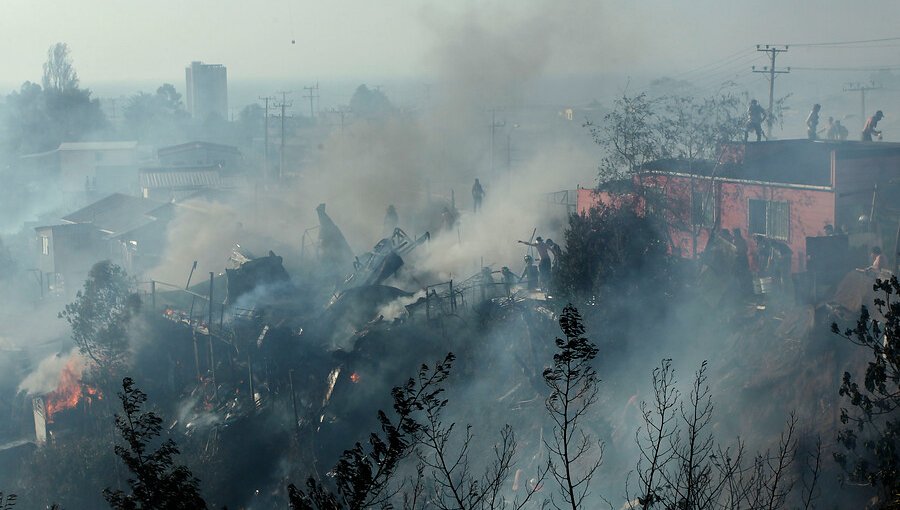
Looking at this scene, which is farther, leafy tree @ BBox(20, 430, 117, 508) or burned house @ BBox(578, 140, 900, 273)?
leafy tree @ BBox(20, 430, 117, 508)

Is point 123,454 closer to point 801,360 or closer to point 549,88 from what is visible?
point 801,360

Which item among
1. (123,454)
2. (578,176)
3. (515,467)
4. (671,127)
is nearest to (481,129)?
(578,176)

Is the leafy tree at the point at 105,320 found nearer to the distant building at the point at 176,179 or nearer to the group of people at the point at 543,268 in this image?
the group of people at the point at 543,268

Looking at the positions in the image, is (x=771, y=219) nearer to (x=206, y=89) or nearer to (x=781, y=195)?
(x=781, y=195)

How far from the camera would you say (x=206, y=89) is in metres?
87.2

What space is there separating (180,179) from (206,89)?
5087cm

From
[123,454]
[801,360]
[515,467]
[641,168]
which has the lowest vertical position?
[515,467]

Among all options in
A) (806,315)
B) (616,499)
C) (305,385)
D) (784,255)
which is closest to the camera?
(616,499)

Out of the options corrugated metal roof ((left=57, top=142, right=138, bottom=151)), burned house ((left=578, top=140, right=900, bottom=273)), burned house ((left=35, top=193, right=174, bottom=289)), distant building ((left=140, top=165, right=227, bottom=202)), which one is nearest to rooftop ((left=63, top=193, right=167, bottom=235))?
burned house ((left=35, top=193, right=174, bottom=289))

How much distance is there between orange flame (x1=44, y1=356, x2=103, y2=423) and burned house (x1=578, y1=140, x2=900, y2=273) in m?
11.2

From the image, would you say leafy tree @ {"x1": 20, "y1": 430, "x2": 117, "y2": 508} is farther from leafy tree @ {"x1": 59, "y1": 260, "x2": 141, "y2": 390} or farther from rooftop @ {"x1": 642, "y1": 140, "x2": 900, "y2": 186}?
rooftop @ {"x1": 642, "y1": 140, "x2": 900, "y2": 186}

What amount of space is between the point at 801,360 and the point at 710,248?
393cm

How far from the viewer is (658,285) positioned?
14.5 m

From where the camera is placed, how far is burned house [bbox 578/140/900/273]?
14656 mm
